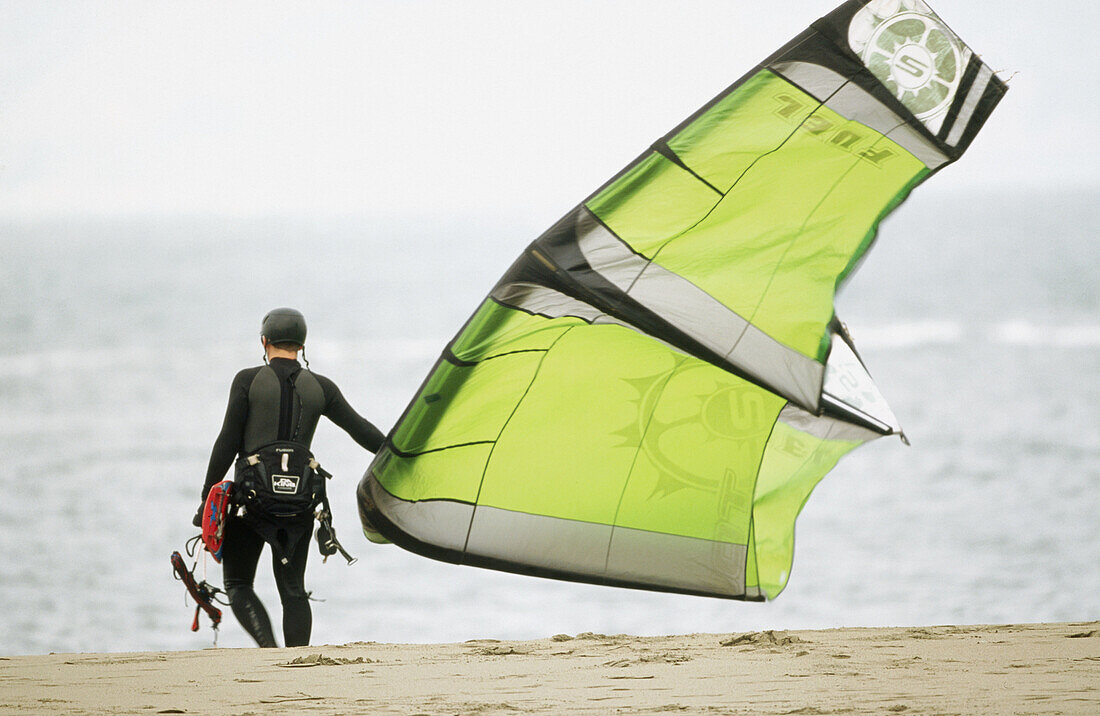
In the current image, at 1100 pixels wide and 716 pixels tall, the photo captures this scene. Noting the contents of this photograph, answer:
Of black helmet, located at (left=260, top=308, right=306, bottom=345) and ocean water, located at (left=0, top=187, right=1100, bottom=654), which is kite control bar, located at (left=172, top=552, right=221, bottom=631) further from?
ocean water, located at (left=0, top=187, right=1100, bottom=654)

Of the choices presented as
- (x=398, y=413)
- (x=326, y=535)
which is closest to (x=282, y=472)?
(x=326, y=535)

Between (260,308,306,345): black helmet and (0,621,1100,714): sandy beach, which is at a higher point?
(260,308,306,345): black helmet

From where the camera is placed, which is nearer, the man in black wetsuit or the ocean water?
the man in black wetsuit

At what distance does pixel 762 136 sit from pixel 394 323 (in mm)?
62297

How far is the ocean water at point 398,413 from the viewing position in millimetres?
20734

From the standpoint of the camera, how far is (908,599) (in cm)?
2170

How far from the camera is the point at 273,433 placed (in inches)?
179

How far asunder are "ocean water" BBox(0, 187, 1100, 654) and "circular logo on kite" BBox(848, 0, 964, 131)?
7.05 m

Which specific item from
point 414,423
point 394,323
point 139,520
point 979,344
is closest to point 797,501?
point 414,423

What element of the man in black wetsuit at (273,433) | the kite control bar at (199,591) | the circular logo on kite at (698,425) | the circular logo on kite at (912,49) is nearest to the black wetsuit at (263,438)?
the man in black wetsuit at (273,433)

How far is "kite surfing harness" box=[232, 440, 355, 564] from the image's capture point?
14.6ft

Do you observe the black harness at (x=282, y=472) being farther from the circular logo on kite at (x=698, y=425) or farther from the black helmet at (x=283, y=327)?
the circular logo on kite at (x=698, y=425)

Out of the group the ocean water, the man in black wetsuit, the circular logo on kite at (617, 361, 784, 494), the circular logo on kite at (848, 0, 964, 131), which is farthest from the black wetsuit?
the ocean water

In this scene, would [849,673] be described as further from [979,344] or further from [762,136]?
[979,344]
